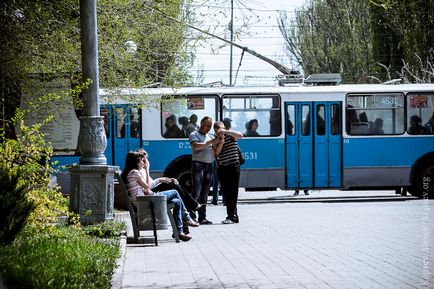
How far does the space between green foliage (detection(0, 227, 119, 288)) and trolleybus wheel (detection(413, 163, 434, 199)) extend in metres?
16.2

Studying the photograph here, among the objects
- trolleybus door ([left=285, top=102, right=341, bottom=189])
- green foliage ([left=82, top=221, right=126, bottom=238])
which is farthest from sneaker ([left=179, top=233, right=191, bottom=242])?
trolleybus door ([left=285, top=102, right=341, bottom=189])

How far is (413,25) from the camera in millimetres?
43156

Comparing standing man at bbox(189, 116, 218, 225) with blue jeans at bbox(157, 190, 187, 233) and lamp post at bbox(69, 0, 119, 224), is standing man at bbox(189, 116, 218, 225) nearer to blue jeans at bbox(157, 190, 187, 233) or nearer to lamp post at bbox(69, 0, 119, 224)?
blue jeans at bbox(157, 190, 187, 233)

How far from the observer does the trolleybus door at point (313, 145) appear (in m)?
27.6

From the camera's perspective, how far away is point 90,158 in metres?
15.0

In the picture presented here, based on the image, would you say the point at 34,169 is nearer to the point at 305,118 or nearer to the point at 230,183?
the point at 230,183

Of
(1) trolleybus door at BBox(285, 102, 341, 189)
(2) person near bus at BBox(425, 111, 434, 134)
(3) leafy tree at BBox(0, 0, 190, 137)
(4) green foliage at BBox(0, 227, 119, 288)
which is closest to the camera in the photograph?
(4) green foliage at BBox(0, 227, 119, 288)

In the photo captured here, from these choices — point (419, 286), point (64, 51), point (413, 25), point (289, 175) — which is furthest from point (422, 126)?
point (419, 286)

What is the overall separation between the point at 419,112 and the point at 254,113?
436 cm

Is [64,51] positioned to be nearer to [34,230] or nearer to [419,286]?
[34,230]

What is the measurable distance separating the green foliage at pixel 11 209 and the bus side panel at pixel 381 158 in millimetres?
17649

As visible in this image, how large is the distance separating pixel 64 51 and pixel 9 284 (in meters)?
10.6

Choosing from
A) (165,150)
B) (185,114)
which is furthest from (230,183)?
(185,114)

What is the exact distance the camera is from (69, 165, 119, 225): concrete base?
1486cm
